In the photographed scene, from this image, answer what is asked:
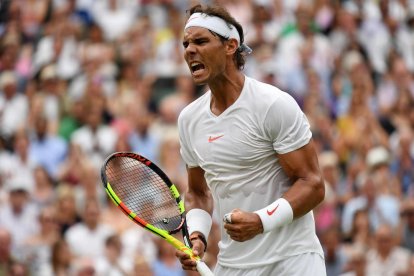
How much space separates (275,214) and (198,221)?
74cm

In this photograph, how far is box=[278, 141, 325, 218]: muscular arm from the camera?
6195 millimetres

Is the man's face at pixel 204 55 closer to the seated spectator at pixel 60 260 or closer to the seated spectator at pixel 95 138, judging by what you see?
the seated spectator at pixel 60 260

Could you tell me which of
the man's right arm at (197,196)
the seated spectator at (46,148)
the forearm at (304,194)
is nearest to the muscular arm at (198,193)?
the man's right arm at (197,196)

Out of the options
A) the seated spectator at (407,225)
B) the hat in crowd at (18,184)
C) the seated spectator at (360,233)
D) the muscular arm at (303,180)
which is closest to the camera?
the muscular arm at (303,180)

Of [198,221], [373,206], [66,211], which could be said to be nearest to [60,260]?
[66,211]

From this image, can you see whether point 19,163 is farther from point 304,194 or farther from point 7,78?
point 304,194

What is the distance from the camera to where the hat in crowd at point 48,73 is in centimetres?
1382

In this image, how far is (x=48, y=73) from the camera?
13.9 metres

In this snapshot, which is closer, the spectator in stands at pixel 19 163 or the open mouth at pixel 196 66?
the open mouth at pixel 196 66

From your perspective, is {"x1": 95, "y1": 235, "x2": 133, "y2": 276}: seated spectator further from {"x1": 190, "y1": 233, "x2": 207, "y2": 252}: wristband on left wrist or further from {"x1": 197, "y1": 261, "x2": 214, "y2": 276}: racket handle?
{"x1": 197, "y1": 261, "x2": 214, "y2": 276}: racket handle

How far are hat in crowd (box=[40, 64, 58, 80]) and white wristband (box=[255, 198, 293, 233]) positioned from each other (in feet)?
26.3

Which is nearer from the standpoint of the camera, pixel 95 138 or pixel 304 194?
pixel 304 194

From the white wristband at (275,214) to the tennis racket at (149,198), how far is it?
0.57 m

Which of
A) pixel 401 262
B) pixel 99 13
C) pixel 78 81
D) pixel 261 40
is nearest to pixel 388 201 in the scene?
pixel 401 262
